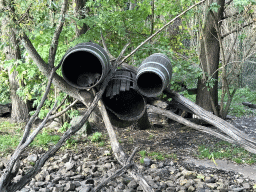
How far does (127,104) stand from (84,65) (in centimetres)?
122

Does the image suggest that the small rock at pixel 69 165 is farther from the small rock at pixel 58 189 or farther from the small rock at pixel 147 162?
the small rock at pixel 147 162

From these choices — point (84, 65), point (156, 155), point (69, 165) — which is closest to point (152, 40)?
point (84, 65)

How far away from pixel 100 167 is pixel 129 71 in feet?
6.27

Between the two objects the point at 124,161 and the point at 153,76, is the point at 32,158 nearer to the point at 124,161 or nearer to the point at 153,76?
the point at 124,161

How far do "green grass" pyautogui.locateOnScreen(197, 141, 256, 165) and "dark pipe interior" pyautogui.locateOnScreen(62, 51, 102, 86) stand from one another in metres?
2.66

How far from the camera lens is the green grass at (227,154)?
193 inches

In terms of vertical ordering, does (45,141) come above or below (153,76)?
below

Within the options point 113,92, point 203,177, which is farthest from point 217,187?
point 113,92

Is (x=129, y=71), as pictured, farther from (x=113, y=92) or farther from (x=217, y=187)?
(x=217, y=187)

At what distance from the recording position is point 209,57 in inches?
261

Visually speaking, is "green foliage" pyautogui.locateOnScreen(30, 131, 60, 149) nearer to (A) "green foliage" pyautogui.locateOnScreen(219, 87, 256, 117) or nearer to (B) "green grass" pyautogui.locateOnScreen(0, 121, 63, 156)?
(B) "green grass" pyautogui.locateOnScreen(0, 121, 63, 156)

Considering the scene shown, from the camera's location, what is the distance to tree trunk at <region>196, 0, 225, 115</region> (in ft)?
20.9

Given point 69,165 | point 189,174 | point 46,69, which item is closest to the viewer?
point 189,174

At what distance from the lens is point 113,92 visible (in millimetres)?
4617
